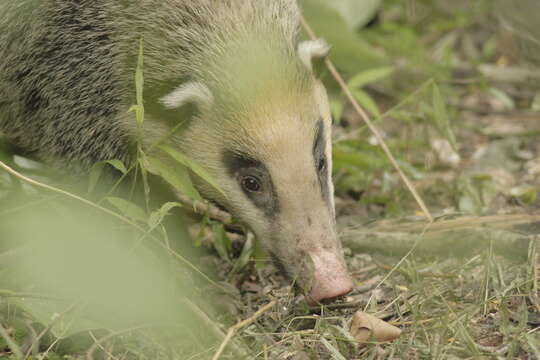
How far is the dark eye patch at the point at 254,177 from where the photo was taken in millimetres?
3904

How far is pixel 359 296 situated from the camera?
13.4 feet

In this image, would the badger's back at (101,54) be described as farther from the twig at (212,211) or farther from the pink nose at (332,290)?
the pink nose at (332,290)

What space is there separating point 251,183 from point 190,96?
56cm

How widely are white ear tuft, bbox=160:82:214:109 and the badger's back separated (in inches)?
4.1

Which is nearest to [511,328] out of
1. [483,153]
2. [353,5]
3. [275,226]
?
[275,226]

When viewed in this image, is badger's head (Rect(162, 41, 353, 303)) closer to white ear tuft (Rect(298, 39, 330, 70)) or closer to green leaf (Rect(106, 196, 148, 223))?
white ear tuft (Rect(298, 39, 330, 70))

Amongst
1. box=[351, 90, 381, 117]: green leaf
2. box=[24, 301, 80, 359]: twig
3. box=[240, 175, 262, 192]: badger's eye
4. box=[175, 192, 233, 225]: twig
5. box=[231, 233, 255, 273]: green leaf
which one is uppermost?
box=[240, 175, 262, 192]: badger's eye

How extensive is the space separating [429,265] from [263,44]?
5.00ft

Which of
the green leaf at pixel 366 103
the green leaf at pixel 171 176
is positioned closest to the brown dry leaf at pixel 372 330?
the green leaf at pixel 171 176

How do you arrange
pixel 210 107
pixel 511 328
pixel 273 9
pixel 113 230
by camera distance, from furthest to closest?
pixel 273 9 < pixel 210 107 < pixel 113 230 < pixel 511 328

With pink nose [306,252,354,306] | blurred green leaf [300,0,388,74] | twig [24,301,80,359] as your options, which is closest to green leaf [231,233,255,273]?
pink nose [306,252,354,306]

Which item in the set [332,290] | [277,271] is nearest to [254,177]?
[277,271]

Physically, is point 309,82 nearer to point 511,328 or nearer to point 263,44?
point 263,44

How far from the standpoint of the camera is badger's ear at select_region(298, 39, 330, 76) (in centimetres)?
425
